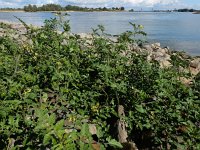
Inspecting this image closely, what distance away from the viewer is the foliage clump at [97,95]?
3357mm

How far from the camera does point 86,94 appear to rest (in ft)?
12.8

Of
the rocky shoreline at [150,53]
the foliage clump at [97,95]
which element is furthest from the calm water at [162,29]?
the foliage clump at [97,95]

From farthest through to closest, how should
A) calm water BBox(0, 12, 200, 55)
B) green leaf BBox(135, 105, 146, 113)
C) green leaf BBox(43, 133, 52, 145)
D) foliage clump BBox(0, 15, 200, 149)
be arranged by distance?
Result: 1. calm water BBox(0, 12, 200, 55)
2. green leaf BBox(135, 105, 146, 113)
3. foliage clump BBox(0, 15, 200, 149)
4. green leaf BBox(43, 133, 52, 145)

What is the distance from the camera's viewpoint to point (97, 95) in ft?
12.7

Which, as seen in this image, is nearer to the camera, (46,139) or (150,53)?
(46,139)

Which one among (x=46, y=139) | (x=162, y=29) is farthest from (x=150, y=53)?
(x=162, y=29)

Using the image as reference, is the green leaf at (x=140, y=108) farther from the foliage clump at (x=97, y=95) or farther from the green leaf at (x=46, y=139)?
the green leaf at (x=46, y=139)

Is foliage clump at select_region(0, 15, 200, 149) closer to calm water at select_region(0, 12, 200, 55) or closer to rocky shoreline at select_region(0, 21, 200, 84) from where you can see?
rocky shoreline at select_region(0, 21, 200, 84)

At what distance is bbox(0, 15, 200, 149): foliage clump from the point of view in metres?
3.36

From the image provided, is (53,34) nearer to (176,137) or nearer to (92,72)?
(92,72)

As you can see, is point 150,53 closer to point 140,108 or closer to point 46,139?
point 140,108

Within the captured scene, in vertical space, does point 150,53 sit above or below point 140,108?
below

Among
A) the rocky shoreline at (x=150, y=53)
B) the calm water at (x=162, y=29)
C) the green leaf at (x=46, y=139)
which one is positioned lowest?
the calm water at (x=162, y=29)

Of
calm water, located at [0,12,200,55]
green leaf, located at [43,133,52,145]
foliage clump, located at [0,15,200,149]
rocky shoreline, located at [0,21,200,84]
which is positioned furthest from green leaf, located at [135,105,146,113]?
calm water, located at [0,12,200,55]
